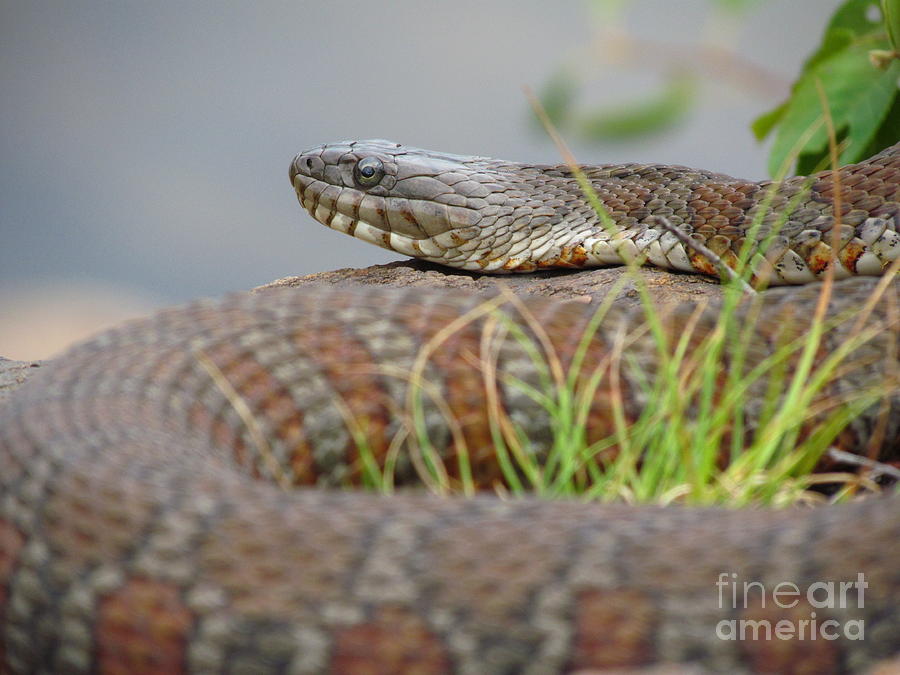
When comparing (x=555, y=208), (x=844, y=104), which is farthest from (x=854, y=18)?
(x=555, y=208)

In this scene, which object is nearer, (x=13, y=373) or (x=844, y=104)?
(x=13, y=373)

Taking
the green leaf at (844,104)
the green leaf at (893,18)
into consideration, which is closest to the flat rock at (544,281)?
the green leaf at (844,104)

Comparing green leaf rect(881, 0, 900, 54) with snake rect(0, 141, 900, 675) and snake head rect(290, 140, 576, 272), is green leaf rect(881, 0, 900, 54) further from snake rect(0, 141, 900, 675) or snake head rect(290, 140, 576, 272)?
snake rect(0, 141, 900, 675)

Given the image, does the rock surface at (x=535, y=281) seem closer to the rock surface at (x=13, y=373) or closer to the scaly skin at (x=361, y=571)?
the rock surface at (x=13, y=373)

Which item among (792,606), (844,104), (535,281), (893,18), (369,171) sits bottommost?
(792,606)

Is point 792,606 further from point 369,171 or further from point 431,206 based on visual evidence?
point 369,171

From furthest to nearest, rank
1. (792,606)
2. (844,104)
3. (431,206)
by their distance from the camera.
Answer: (844,104)
(431,206)
(792,606)

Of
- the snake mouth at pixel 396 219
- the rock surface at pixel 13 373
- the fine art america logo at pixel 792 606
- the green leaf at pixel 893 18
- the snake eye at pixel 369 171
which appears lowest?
the fine art america logo at pixel 792 606
